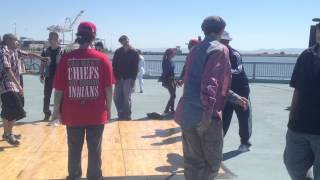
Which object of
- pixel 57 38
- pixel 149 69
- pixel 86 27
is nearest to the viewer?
pixel 86 27

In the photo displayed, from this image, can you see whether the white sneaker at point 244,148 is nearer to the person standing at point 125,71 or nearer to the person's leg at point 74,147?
the person's leg at point 74,147

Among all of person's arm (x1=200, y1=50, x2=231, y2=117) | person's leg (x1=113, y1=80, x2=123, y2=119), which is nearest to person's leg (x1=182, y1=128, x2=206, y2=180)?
person's arm (x1=200, y1=50, x2=231, y2=117)

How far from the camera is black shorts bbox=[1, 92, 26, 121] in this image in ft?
24.8

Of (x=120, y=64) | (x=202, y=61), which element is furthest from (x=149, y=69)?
(x=202, y=61)

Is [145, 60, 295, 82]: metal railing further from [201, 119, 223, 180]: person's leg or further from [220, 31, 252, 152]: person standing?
[201, 119, 223, 180]: person's leg

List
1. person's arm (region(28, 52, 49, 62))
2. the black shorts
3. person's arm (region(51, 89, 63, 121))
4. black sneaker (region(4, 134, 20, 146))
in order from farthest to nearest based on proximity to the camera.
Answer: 1. person's arm (region(28, 52, 49, 62))
2. black sneaker (region(4, 134, 20, 146))
3. the black shorts
4. person's arm (region(51, 89, 63, 121))

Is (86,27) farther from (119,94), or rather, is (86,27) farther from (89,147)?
(119,94)

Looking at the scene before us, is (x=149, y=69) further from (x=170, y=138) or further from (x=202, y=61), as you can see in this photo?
(x=202, y=61)

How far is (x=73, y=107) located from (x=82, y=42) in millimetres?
720

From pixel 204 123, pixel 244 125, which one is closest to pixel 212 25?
pixel 204 123

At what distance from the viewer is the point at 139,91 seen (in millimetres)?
17531

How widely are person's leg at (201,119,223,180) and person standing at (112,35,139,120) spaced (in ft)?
19.4

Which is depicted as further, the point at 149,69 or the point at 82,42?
the point at 149,69

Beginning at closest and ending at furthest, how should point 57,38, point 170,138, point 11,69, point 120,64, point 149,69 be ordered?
point 11,69, point 170,138, point 57,38, point 120,64, point 149,69
